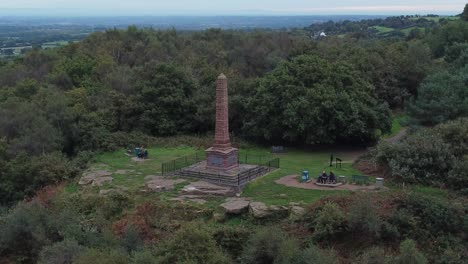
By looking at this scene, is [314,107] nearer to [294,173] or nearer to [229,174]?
[294,173]

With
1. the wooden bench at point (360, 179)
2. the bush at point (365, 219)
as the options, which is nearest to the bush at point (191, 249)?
the bush at point (365, 219)

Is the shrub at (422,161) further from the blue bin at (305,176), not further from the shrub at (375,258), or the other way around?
the shrub at (375,258)

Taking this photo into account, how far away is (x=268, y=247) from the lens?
20.3m

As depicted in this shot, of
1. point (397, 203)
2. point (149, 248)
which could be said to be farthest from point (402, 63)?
point (149, 248)

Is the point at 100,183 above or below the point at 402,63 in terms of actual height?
below

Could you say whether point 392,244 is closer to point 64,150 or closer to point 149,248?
point 149,248

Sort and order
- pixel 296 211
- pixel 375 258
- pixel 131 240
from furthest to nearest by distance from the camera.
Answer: pixel 296 211, pixel 131 240, pixel 375 258

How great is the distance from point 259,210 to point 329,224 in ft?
11.4

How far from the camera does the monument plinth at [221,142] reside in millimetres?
29189

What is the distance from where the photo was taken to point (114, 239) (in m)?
22.2

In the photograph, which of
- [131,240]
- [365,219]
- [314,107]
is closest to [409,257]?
[365,219]

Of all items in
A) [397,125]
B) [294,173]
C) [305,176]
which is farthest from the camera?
[397,125]

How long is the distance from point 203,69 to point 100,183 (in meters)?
20.3

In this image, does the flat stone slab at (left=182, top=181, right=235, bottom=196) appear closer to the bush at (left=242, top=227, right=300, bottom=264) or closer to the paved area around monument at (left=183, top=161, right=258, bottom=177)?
the paved area around monument at (left=183, top=161, right=258, bottom=177)
